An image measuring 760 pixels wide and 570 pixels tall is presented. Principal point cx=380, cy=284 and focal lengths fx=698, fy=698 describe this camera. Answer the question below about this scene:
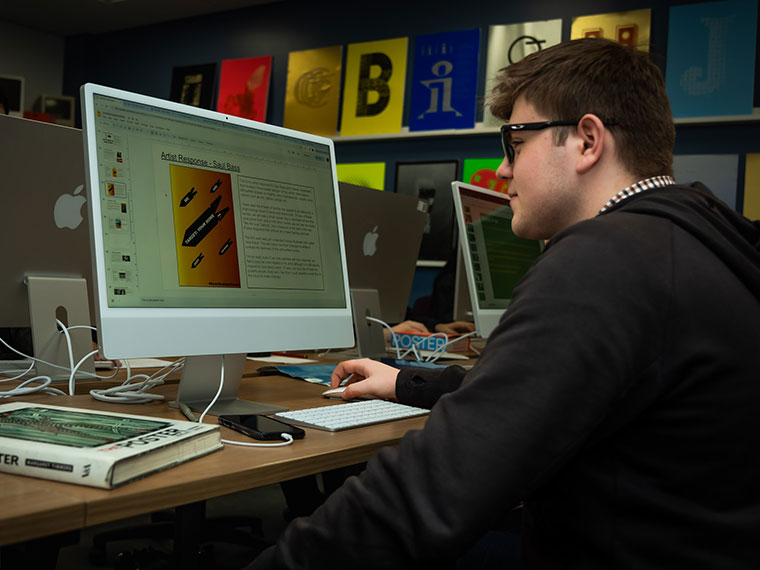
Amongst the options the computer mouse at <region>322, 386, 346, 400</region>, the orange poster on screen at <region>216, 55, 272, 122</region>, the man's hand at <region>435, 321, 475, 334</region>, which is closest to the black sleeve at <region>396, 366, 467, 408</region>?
the computer mouse at <region>322, 386, 346, 400</region>

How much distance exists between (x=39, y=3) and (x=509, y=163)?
551cm

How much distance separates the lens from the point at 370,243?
7.23ft

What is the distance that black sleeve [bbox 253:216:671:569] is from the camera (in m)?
0.67

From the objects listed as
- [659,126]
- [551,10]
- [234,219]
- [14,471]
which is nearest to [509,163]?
[659,126]

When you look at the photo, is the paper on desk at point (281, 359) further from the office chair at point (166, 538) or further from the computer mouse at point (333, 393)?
the computer mouse at point (333, 393)

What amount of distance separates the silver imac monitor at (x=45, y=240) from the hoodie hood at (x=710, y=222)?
1.08 meters

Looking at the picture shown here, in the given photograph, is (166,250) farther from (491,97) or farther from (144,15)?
(144,15)

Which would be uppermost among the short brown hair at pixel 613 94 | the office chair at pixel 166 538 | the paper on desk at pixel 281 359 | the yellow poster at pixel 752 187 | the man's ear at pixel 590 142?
the yellow poster at pixel 752 187

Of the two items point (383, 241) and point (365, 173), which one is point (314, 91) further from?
point (383, 241)

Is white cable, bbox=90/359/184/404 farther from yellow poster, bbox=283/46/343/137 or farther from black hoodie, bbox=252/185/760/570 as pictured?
yellow poster, bbox=283/46/343/137

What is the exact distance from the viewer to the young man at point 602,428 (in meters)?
0.67

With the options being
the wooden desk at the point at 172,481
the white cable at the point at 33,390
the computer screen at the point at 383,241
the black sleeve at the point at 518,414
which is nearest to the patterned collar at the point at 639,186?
the black sleeve at the point at 518,414

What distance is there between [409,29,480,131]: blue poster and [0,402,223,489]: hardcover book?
368 centimetres

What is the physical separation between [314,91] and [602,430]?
14.7 feet
